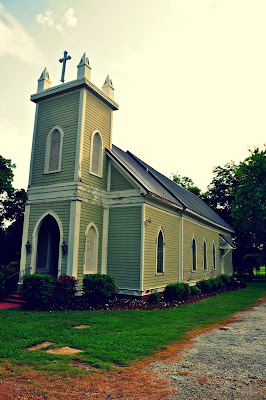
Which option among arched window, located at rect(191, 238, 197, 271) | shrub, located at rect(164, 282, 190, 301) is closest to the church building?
shrub, located at rect(164, 282, 190, 301)

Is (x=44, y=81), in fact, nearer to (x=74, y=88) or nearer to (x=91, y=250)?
(x=74, y=88)

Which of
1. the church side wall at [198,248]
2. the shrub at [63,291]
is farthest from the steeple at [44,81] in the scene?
the church side wall at [198,248]

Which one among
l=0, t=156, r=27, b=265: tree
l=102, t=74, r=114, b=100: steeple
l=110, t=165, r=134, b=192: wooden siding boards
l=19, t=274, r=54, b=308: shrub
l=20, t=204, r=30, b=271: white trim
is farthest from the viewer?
l=0, t=156, r=27, b=265: tree

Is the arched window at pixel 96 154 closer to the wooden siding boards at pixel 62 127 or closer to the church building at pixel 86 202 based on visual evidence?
the church building at pixel 86 202

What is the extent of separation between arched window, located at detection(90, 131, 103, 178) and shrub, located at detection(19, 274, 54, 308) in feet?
18.6

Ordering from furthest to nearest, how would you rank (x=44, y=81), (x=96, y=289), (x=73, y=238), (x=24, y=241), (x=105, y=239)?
(x=44, y=81) < (x=105, y=239) < (x=24, y=241) < (x=73, y=238) < (x=96, y=289)

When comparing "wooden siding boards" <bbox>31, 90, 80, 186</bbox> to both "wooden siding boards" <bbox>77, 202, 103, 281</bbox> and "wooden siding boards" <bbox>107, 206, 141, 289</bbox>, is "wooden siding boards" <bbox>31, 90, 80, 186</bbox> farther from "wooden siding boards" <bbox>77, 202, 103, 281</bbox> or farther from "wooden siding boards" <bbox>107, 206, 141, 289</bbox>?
"wooden siding boards" <bbox>107, 206, 141, 289</bbox>

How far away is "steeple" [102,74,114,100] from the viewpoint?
56.1ft

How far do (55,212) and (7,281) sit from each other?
3.89 m

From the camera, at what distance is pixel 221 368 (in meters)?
5.86

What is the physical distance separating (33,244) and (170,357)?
10272 mm

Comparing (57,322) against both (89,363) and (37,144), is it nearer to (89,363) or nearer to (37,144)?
(89,363)

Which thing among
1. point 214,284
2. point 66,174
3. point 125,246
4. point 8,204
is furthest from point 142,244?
point 8,204

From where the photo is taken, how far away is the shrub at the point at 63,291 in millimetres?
12391
